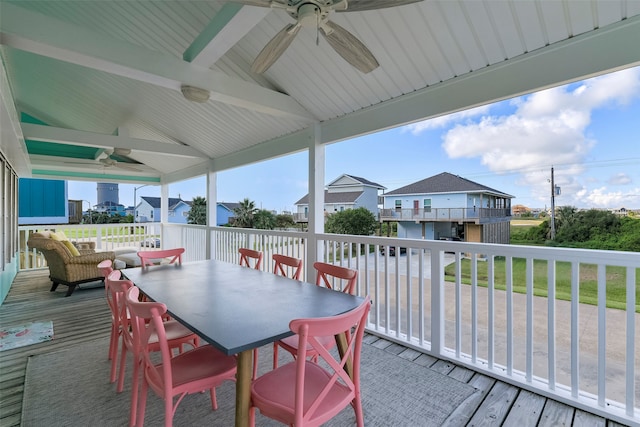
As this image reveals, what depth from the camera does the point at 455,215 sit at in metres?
3.24

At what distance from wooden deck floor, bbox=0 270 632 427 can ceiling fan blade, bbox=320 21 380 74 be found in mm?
2368

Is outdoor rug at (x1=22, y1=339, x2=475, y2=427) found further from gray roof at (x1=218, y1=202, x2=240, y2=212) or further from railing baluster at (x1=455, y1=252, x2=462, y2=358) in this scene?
gray roof at (x1=218, y1=202, x2=240, y2=212)

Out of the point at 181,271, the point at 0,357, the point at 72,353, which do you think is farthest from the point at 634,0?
the point at 0,357

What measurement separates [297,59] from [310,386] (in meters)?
3.04

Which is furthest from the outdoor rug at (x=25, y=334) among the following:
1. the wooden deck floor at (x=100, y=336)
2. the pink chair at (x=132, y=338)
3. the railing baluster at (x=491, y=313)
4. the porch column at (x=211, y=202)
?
the railing baluster at (x=491, y=313)

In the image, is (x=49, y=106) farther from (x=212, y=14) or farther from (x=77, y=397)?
(x=77, y=397)

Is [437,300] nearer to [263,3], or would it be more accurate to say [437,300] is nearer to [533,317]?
[533,317]

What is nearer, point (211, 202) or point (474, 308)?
point (474, 308)

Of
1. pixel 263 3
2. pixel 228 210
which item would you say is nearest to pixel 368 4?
pixel 263 3

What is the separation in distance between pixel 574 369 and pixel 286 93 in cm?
375

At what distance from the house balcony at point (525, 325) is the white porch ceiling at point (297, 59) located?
4.31 ft

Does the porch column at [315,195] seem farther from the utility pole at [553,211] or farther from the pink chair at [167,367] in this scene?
the utility pole at [553,211]

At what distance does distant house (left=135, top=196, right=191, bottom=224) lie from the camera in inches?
384

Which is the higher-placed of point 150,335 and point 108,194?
point 108,194
